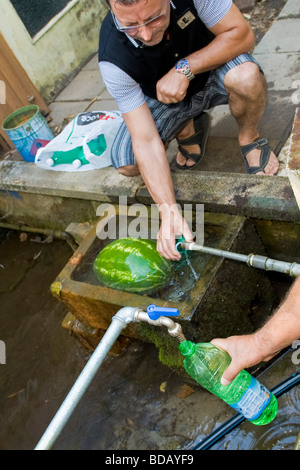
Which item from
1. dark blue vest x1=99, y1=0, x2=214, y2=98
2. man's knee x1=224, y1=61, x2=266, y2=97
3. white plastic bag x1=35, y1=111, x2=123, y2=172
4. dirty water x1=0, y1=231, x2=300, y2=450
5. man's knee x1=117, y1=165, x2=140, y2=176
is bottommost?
dirty water x1=0, y1=231, x2=300, y2=450

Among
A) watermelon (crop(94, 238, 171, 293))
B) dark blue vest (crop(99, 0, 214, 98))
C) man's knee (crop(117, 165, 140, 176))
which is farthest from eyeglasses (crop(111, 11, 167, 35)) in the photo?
watermelon (crop(94, 238, 171, 293))

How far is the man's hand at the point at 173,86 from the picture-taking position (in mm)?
3305

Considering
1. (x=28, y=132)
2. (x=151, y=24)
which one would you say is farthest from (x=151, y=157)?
(x=28, y=132)

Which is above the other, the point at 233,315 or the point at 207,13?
the point at 207,13

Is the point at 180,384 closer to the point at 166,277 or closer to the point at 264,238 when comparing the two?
the point at 166,277

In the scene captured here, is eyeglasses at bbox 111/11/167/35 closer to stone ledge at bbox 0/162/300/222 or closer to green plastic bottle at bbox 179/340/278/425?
stone ledge at bbox 0/162/300/222

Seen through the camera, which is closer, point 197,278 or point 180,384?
point 197,278

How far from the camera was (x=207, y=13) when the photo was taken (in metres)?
3.17

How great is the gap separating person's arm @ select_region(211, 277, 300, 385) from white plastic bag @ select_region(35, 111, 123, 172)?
110 inches

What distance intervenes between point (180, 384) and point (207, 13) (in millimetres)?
3070

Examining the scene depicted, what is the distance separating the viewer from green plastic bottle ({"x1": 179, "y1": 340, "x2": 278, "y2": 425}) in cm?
237

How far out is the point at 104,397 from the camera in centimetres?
379

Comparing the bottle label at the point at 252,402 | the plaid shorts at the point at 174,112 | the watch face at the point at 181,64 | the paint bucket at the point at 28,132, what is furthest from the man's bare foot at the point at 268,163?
the paint bucket at the point at 28,132
